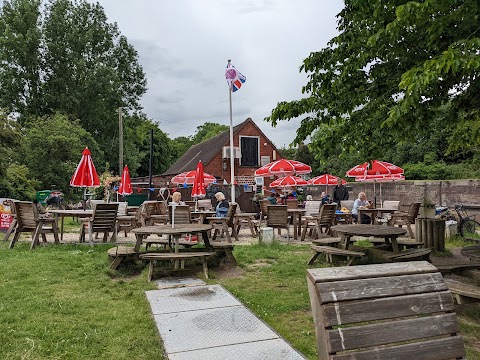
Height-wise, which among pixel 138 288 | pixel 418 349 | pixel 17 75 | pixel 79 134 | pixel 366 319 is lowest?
pixel 138 288

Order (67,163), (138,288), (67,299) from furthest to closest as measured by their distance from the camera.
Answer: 1. (67,163)
2. (138,288)
3. (67,299)

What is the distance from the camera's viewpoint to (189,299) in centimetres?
501

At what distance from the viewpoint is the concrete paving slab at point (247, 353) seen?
3.22m

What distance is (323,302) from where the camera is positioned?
184 cm

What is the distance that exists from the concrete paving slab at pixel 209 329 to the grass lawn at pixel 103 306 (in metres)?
0.13

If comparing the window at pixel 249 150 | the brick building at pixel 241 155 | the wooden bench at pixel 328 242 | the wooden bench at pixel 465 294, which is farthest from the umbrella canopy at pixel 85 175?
the window at pixel 249 150

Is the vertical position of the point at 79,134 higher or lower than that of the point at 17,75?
lower

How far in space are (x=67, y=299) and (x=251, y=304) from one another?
7.48 feet

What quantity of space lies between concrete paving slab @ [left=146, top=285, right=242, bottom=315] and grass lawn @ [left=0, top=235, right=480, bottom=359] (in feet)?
0.51

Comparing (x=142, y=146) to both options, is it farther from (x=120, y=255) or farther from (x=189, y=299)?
(x=189, y=299)

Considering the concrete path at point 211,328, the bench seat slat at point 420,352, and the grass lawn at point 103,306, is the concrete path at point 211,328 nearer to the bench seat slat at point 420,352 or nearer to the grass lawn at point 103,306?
the grass lawn at point 103,306

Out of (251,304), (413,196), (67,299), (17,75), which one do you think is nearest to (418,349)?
(251,304)

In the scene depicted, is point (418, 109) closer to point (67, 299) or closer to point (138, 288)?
point (138, 288)

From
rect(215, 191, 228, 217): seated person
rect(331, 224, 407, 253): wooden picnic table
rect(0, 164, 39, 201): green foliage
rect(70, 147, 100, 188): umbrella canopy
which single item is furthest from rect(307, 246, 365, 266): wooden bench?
rect(0, 164, 39, 201): green foliage
